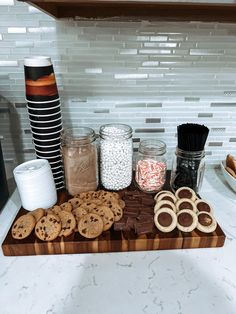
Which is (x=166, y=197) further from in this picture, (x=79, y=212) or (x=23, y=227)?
(x=23, y=227)

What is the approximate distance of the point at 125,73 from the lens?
2.61 ft

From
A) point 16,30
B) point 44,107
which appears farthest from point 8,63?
point 44,107

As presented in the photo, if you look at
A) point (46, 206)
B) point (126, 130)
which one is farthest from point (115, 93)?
point (46, 206)

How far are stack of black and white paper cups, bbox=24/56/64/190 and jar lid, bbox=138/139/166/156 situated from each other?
0.25 metres

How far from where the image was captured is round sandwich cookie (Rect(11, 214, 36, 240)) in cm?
59

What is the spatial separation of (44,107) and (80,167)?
19cm

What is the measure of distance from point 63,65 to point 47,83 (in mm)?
145

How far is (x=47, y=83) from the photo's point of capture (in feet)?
2.16

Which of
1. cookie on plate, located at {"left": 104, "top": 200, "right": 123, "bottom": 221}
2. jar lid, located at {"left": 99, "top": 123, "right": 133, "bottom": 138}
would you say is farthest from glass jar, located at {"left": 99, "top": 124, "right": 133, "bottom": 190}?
cookie on plate, located at {"left": 104, "top": 200, "right": 123, "bottom": 221}

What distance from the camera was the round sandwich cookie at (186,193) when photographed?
698mm

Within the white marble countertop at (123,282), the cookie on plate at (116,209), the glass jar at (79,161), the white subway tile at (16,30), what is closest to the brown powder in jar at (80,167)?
the glass jar at (79,161)

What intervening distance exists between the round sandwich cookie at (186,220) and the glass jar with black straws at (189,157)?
0.16 meters

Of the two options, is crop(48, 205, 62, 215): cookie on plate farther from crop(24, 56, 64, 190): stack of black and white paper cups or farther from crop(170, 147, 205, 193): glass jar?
crop(170, 147, 205, 193): glass jar

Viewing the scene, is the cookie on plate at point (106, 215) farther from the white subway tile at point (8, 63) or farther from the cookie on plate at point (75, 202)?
the white subway tile at point (8, 63)
